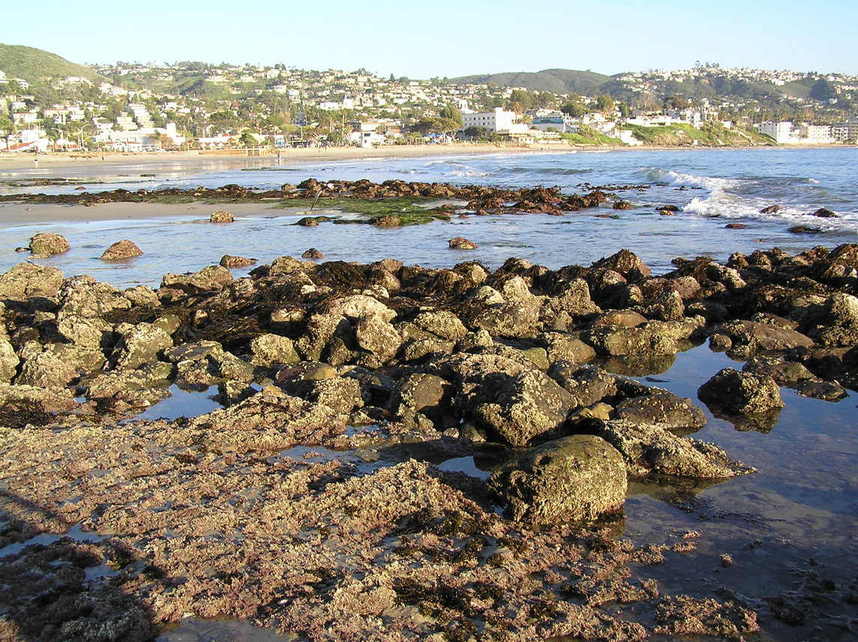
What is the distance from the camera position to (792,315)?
10.2m

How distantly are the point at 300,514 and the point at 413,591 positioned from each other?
116 centimetres

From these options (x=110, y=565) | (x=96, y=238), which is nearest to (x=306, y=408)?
(x=110, y=565)

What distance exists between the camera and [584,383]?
7062mm

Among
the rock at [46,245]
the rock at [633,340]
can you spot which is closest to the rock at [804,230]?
the rock at [633,340]

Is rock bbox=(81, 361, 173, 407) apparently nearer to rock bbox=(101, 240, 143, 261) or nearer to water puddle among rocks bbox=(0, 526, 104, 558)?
water puddle among rocks bbox=(0, 526, 104, 558)

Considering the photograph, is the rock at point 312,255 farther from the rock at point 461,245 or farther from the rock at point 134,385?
the rock at point 134,385

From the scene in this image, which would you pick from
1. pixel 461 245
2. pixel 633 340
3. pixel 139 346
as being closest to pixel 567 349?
pixel 633 340

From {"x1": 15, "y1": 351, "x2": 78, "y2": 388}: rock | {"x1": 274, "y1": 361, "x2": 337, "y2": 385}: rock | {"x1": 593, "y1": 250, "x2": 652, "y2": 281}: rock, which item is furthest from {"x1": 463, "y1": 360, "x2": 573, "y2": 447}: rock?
{"x1": 593, "y1": 250, "x2": 652, "y2": 281}: rock

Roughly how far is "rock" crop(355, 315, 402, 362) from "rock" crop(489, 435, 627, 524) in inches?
136

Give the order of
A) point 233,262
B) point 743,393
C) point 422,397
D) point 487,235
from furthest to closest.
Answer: point 487,235, point 233,262, point 743,393, point 422,397

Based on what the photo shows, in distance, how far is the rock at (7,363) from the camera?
808 cm

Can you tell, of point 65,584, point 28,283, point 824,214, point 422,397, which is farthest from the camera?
point 824,214

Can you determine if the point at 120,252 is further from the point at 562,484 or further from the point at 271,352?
the point at 562,484

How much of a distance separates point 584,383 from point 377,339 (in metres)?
2.58
